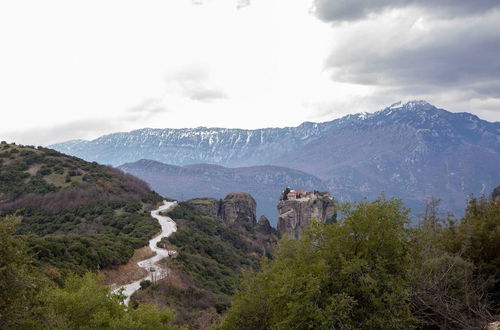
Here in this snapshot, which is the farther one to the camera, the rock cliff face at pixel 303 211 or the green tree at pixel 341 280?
the rock cliff face at pixel 303 211

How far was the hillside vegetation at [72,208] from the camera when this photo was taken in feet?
162

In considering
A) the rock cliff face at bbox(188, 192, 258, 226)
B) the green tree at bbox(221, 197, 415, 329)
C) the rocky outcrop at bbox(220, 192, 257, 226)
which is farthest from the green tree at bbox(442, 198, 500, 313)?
the rocky outcrop at bbox(220, 192, 257, 226)

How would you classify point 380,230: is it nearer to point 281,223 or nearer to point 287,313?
point 287,313

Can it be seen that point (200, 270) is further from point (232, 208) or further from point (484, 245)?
point (232, 208)

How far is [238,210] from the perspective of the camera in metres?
142

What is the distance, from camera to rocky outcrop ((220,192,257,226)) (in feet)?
462

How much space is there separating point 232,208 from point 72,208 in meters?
66.8

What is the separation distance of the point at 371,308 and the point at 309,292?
2968 mm

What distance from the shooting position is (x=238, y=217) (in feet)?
462

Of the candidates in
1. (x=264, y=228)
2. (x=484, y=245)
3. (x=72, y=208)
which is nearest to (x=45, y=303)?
(x=484, y=245)

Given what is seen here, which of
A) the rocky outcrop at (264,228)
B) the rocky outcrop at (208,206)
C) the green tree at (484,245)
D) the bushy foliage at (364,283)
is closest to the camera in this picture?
the bushy foliage at (364,283)

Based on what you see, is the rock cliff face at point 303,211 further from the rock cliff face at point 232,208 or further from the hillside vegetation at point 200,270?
the rock cliff face at point 232,208

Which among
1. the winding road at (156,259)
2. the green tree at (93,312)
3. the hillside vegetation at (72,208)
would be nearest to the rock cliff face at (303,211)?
the hillside vegetation at (72,208)

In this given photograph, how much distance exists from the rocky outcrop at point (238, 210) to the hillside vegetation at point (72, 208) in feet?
104
